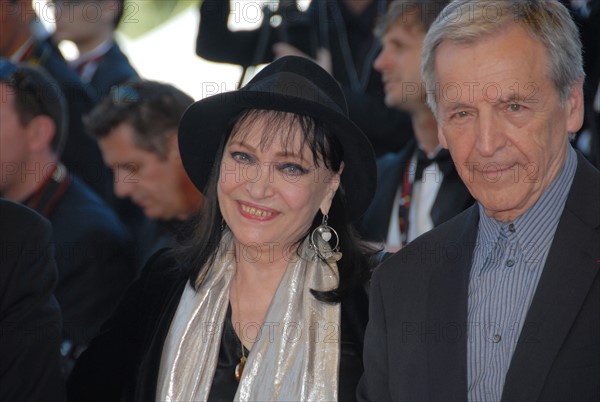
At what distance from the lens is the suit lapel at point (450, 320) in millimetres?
2373

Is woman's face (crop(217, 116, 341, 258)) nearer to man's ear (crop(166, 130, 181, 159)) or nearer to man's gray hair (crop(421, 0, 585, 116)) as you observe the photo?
man's gray hair (crop(421, 0, 585, 116))

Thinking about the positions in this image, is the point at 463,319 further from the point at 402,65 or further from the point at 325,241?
the point at 402,65

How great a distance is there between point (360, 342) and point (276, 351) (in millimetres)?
281

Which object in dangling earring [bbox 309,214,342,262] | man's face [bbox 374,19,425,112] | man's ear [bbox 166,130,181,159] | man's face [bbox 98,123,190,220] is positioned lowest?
dangling earring [bbox 309,214,342,262]

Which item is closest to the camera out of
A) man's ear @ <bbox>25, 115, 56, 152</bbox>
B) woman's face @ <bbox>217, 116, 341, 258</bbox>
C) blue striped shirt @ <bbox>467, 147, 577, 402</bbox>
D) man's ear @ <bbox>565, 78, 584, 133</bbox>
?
blue striped shirt @ <bbox>467, 147, 577, 402</bbox>

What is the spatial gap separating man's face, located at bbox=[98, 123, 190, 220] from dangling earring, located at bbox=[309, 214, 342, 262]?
1436 millimetres

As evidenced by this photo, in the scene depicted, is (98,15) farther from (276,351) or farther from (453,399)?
(453,399)

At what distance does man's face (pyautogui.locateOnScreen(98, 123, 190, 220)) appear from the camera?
4621mm

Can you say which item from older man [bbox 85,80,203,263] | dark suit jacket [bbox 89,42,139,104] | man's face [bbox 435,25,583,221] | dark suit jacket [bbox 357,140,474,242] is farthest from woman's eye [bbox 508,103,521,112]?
dark suit jacket [bbox 89,42,139,104]

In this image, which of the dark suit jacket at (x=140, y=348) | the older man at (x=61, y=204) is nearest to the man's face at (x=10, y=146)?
the older man at (x=61, y=204)

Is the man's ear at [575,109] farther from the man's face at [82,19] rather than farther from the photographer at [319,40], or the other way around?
the man's face at [82,19]

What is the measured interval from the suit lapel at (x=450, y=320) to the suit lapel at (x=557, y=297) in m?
0.17

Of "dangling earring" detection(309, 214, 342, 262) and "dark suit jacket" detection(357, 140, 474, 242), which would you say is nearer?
"dangling earring" detection(309, 214, 342, 262)

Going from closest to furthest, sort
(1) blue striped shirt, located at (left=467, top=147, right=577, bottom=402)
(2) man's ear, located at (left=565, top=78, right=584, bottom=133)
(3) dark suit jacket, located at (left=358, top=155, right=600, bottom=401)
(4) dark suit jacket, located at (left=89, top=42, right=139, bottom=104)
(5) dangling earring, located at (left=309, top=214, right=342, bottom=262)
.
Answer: (3) dark suit jacket, located at (left=358, top=155, right=600, bottom=401)
(1) blue striped shirt, located at (left=467, top=147, right=577, bottom=402)
(2) man's ear, located at (left=565, top=78, right=584, bottom=133)
(5) dangling earring, located at (left=309, top=214, right=342, bottom=262)
(4) dark suit jacket, located at (left=89, top=42, right=139, bottom=104)
